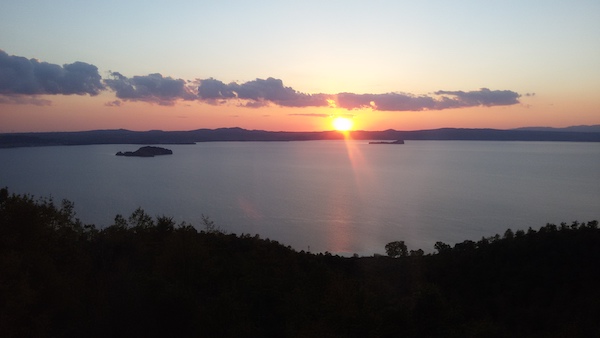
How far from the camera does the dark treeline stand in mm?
7270

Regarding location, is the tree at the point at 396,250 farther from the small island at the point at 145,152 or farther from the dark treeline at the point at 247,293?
the small island at the point at 145,152

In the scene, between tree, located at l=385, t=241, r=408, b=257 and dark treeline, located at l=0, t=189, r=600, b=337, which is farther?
tree, located at l=385, t=241, r=408, b=257

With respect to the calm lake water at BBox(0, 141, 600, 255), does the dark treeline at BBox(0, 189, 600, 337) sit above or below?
above

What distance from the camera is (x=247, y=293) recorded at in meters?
8.95

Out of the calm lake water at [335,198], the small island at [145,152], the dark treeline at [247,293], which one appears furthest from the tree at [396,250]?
the small island at [145,152]

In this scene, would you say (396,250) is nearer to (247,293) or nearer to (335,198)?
(247,293)

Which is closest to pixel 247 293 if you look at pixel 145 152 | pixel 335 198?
pixel 335 198

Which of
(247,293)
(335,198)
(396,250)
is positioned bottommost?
(335,198)

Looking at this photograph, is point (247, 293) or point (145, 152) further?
point (145, 152)

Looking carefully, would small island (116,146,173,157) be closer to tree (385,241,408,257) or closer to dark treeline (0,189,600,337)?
tree (385,241,408,257)

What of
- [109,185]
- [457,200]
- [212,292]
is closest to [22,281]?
[212,292]

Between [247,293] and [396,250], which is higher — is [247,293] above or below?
above

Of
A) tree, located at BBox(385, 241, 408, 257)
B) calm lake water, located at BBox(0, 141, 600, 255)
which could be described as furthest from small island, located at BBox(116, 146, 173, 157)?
tree, located at BBox(385, 241, 408, 257)

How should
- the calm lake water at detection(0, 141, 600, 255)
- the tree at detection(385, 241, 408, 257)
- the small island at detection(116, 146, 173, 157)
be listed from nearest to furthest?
the tree at detection(385, 241, 408, 257) < the calm lake water at detection(0, 141, 600, 255) < the small island at detection(116, 146, 173, 157)
